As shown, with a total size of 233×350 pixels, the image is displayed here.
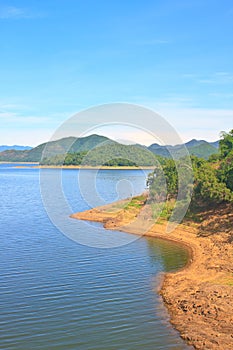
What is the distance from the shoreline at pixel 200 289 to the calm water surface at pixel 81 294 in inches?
32.5

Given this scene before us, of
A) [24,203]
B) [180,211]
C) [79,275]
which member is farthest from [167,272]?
[24,203]

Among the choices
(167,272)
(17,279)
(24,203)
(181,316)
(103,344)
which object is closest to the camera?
(103,344)

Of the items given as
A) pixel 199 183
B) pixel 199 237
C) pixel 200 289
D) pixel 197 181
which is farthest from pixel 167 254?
pixel 197 181

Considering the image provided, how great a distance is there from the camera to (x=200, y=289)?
25453mm

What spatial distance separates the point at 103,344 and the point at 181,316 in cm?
530

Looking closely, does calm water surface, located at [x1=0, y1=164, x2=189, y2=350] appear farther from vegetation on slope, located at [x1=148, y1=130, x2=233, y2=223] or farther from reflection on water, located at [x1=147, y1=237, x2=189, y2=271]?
vegetation on slope, located at [x1=148, y1=130, x2=233, y2=223]

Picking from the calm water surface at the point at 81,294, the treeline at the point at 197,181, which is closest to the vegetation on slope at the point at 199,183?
the treeline at the point at 197,181

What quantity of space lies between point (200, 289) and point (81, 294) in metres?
7.85

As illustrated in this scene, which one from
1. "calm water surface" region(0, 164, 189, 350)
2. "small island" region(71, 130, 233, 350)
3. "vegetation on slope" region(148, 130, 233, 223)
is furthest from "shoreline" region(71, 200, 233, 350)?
"vegetation on slope" region(148, 130, 233, 223)

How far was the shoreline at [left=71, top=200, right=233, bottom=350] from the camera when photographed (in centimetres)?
1956

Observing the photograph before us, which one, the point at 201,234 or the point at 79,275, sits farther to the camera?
the point at 201,234

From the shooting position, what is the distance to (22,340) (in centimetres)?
1933

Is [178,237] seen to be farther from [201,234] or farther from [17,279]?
[17,279]

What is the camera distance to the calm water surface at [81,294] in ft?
64.1
